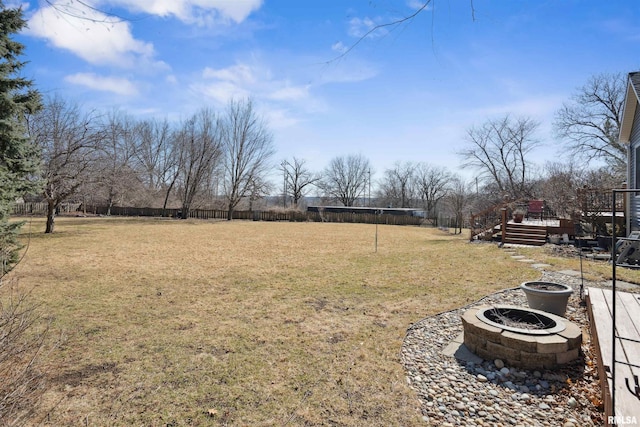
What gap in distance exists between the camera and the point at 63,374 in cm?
286

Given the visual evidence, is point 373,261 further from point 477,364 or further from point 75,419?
point 75,419

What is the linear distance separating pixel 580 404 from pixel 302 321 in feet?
9.46

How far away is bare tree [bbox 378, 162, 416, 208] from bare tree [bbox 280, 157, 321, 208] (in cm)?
1227

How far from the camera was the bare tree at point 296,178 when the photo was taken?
44656 millimetres

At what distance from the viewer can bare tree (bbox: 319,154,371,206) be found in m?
48.3

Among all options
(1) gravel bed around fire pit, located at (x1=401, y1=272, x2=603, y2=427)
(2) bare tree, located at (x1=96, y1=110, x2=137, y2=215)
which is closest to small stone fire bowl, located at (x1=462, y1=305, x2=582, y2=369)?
(1) gravel bed around fire pit, located at (x1=401, y1=272, x2=603, y2=427)

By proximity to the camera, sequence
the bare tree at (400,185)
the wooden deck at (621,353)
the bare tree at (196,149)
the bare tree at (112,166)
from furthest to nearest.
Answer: the bare tree at (400,185) → the bare tree at (196,149) → the bare tree at (112,166) → the wooden deck at (621,353)

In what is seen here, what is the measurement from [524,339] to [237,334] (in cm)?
298

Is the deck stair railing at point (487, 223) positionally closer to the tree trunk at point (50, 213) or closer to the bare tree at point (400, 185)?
the tree trunk at point (50, 213)

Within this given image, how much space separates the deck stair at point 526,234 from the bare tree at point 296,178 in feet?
114

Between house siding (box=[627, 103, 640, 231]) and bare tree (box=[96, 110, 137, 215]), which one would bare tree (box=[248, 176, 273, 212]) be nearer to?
A: bare tree (box=[96, 110, 137, 215])

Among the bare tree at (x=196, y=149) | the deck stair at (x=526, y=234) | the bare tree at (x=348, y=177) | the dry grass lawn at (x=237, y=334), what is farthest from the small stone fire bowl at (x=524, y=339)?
the bare tree at (x=348, y=177)

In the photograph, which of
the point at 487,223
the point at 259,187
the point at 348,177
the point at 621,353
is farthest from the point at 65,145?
the point at 348,177

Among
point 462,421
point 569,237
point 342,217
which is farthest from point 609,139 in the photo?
point 462,421
